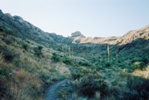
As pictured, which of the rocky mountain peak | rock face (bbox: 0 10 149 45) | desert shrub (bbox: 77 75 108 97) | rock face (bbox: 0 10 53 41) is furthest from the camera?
the rocky mountain peak

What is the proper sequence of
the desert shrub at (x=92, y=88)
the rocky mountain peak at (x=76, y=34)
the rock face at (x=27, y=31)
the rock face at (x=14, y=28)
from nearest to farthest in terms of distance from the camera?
the desert shrub at (x=92, y=88), the rock face at (x=14, y=28), the rock face at (x=27, y=31), the rocky mountain peak at (x=76, y=34)

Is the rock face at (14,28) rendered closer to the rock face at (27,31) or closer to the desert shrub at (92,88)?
the rock face at (27,31)

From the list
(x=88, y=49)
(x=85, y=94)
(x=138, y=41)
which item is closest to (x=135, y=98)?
(x=85, y=94)

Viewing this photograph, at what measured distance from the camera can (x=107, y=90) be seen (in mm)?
7809

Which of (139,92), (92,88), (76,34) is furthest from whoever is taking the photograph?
(76,34)

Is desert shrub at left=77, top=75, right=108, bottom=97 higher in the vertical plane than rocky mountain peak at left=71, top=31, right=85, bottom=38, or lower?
lower

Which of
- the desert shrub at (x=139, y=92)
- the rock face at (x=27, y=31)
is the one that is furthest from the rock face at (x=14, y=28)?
the desert shrub at (x=139, y=92)

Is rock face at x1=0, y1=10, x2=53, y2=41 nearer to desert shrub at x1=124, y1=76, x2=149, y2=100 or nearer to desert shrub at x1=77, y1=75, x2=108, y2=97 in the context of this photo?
desert shrub at x1=77, y1=75, x2=108, y2=97

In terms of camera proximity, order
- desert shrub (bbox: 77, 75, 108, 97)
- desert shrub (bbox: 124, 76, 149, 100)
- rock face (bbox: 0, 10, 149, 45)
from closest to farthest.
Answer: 1. desert shrub (bbox: 124, 76, 149, 100)
2. desert shrub (bbox: 77, 75, 108, 97)
3. rock face (bbox: 0, 10, 149, 45)

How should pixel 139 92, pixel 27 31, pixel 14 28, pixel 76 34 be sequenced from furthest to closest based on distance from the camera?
pixel 76 34 < pixel 27 31 < pixel 14 28 < pixel 139 92

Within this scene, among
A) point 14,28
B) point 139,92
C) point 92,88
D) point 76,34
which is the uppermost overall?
point 76,34

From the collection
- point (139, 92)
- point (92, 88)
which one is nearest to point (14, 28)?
point (92, 88)

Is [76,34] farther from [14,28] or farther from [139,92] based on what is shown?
[139,92]

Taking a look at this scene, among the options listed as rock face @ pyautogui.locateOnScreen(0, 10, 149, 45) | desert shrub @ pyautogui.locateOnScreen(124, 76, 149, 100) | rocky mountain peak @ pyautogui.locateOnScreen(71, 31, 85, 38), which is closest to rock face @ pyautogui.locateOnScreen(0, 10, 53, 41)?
rock face @ pyautogui.locateOnScreen(0, 10, 149, 45)
